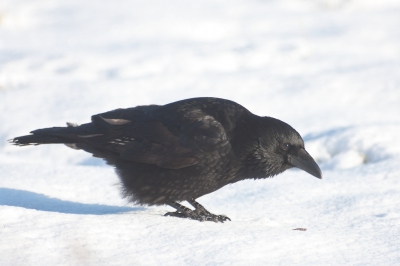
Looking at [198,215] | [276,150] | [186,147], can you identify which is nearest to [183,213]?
[198,215]

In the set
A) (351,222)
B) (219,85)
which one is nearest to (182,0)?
(219,85)

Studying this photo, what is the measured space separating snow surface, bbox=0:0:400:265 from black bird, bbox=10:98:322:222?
→ 25 cm

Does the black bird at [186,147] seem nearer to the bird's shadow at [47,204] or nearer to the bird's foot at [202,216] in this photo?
the bird's foot at [202,216]

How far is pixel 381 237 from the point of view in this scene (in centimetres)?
362

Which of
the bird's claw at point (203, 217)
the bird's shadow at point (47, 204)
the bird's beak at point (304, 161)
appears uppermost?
the bird's beak at point (304, 161)

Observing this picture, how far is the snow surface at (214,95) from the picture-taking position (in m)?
3.31

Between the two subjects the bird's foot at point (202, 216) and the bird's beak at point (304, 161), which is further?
the bird's beak at point (304, 161)

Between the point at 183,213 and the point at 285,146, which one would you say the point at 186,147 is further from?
the point at 285,146

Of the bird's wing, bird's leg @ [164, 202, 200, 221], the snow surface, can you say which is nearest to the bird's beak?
the snow surface

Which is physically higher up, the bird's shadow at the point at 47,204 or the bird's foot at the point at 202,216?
the bird's shadow at the point at 47,204

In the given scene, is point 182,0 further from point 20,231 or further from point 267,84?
point 20,231

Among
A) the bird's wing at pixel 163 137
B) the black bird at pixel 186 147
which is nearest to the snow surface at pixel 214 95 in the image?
the black bird at pixel 186 147

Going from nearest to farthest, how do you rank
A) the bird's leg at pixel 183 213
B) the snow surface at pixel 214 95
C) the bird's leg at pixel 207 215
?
the snow surface at pixel 214 95
the bird's leg at pixel 207 215
the bird's leg at pixel 183 213

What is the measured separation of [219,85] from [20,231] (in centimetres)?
501
